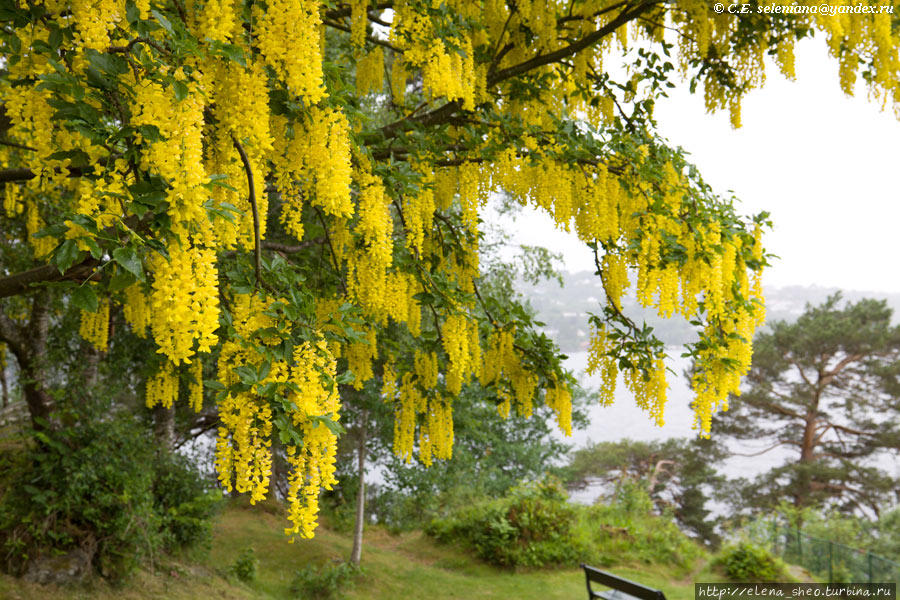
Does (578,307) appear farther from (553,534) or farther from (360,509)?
(360,509)

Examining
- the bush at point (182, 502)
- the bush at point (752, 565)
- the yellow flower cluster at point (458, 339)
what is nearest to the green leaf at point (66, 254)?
the yellow flower cluster at point (458, 339)

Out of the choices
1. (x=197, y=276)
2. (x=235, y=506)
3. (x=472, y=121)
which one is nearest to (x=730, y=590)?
(x=472, y=121)

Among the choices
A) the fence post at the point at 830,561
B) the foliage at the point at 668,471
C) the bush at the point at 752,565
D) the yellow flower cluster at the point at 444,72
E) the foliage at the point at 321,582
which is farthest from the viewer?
the foliage at the point at 668,471

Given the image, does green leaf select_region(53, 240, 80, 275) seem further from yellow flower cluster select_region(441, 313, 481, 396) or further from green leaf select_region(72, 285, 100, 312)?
yellow flower cluster select_region(441, 313, 481, 396)

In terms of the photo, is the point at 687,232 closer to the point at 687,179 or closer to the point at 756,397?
the point at 687,179

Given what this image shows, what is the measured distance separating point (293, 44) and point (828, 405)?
1498cm

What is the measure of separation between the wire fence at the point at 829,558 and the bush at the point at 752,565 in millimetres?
381

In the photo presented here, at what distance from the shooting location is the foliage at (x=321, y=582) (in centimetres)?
708

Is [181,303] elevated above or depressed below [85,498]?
above

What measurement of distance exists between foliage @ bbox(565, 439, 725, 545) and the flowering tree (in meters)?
10.8

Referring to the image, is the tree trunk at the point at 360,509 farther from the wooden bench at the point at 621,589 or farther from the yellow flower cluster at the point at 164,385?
the yellow flower cluster at the point at 164,385

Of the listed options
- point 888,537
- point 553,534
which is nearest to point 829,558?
point 888,537

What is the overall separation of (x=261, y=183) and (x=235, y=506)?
9.00 metres

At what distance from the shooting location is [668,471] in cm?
1527
